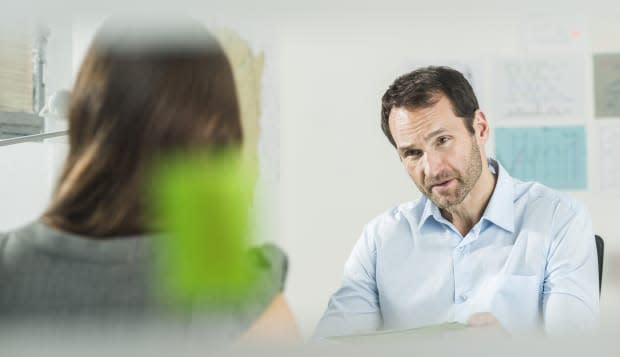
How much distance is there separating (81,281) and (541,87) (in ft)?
1.92

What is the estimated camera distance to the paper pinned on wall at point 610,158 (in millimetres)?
750

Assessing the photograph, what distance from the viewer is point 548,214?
849 mm

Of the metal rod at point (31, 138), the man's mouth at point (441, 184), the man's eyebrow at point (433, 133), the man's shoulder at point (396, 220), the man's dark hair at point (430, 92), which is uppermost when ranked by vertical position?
the man's dark hair at point (430, 92)

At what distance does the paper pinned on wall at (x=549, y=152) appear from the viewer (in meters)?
0.78

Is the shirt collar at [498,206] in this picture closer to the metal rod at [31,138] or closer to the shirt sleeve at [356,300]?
the shirt sleeve at [356,300]

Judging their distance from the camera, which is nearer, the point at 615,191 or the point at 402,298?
the point at 615,191

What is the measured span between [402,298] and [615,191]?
30cm

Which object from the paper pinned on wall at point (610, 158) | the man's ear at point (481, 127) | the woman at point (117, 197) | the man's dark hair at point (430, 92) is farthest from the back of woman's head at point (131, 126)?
the paper pinned on wall at point (610, 158)

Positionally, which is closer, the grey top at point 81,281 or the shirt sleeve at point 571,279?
the grey top at point 81,281

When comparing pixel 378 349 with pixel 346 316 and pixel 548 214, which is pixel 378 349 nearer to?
pixel 346 316

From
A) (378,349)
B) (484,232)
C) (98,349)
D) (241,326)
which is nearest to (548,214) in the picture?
(484,232)

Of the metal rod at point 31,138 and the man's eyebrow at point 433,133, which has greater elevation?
the man's eyebrow at point 433,133

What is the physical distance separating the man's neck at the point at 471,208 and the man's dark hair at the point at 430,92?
0.26ft

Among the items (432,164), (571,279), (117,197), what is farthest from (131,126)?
(571,279)
